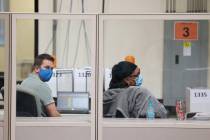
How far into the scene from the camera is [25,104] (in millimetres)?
3016

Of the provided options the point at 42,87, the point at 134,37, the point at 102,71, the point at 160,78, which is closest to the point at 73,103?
the point at 42,87

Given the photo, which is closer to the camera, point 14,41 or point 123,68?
point 14,41

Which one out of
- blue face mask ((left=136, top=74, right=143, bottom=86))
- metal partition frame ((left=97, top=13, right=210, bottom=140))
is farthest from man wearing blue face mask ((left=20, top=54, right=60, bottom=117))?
blue face mask ((left=136, top=74, right=143, bottom=86))

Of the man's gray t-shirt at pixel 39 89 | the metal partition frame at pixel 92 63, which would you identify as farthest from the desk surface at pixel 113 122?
the man's gray t-shirt at pixel 39 89

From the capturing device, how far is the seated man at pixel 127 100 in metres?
3.01

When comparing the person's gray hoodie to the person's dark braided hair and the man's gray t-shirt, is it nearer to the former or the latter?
the person's dark braided hair

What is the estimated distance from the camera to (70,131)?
2.93 metres

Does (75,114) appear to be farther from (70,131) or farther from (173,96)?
(173,96)

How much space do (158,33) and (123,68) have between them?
1389mm

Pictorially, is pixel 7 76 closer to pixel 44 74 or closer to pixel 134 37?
pixel 44 74

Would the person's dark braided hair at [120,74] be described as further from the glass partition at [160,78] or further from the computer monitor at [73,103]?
the computer monitor at [73,103]

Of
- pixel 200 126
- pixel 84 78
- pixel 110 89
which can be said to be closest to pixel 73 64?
pixel 84 78

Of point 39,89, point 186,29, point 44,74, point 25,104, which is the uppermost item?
point 186,29

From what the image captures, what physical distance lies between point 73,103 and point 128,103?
41cm
